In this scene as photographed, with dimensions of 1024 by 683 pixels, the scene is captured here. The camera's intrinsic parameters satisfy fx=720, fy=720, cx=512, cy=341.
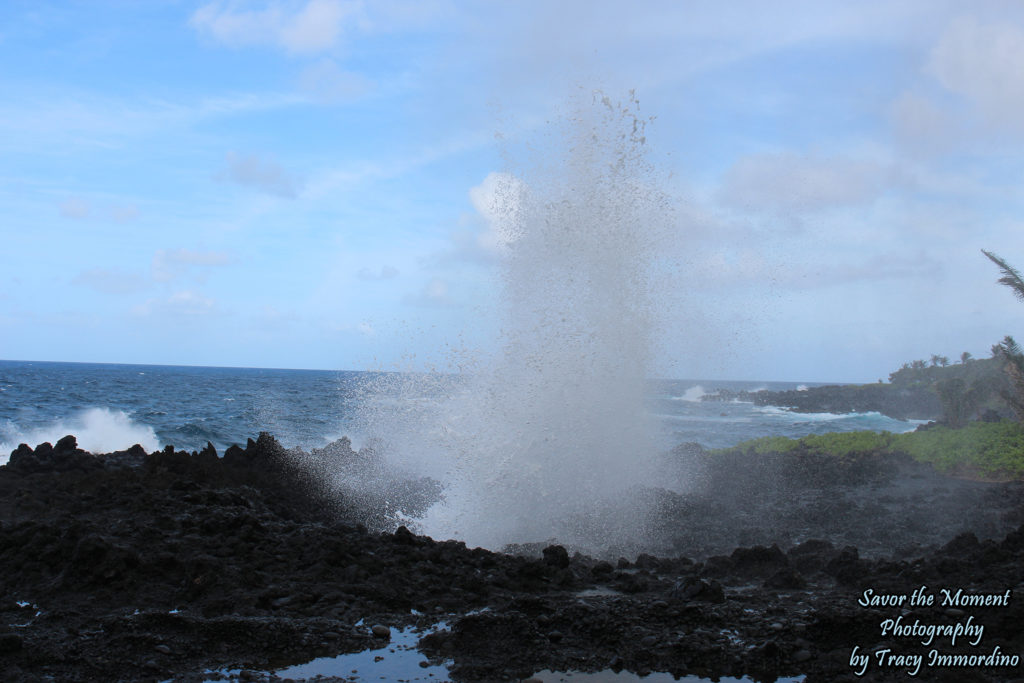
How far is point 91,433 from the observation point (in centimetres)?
2658

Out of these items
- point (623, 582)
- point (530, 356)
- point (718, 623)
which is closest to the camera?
point (718, 623)

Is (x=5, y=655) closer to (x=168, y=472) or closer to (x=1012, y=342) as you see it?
(x=168, y=472)

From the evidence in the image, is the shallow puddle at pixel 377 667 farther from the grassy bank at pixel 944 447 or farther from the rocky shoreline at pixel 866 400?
the rocky shoreline at pixel 866 400

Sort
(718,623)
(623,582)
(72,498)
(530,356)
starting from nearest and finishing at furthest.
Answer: (718,623) → (623,582) → (72,498) → (530,356)

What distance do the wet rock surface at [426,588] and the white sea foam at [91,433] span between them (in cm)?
1387

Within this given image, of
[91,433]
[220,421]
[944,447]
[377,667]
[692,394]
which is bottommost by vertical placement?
[91,433]

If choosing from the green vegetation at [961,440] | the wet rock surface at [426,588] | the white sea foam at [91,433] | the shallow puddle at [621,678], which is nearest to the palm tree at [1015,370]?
the green vegetation at [961,440]

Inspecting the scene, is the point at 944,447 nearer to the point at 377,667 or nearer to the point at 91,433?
the point at 377,667

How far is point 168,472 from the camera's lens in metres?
10.9

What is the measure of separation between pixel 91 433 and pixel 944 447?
2729 centimetres

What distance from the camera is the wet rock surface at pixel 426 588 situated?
18.0 ft

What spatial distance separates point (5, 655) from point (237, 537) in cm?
265

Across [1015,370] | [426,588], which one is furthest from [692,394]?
[426,588]

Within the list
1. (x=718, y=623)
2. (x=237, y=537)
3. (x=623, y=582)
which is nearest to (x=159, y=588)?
(x=237, y=537)
